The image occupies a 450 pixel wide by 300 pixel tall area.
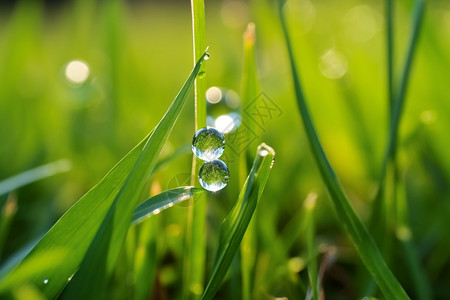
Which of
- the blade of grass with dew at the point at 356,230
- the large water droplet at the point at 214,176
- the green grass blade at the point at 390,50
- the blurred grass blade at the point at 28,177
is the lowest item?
the blade of grass with dew at the point at 356,230

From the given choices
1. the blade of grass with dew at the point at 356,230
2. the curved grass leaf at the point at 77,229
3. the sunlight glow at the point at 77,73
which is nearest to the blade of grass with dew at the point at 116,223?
the curved grass leaf at the point at 77,229

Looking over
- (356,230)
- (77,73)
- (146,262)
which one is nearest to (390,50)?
(356,230)

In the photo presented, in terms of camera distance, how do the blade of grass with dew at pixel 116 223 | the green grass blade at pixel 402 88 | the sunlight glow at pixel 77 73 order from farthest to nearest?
the sunlight glow at pixel 77 73 < the green grass blade at pixel 402 88 < the blade of grass with dew at pixel 116 223

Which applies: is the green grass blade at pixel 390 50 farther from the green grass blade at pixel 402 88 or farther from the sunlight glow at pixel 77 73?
the sunlight glow at pixel 77 73

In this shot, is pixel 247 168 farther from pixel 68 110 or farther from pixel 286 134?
pixel 68 110

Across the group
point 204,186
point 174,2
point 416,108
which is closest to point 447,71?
point 416,108

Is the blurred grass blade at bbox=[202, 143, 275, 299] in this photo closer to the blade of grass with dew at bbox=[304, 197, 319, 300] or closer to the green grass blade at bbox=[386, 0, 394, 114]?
the blade of grass with dew at bbox=[304, 197, 319, 300]
